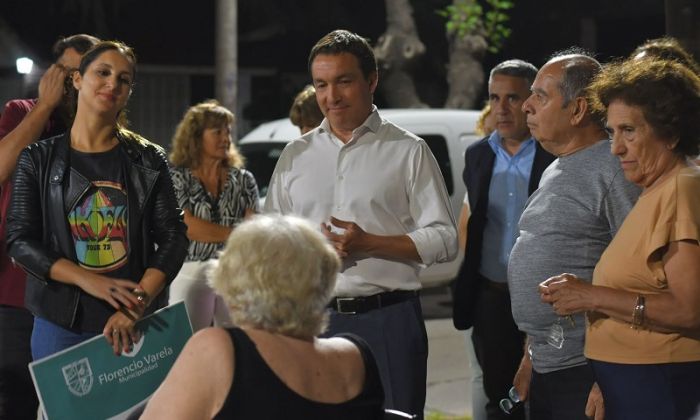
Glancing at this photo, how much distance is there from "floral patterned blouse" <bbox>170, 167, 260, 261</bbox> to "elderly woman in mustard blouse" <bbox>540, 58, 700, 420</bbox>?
365cm

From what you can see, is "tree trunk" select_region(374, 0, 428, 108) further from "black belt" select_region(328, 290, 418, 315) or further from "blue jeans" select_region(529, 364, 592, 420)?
"blue jeans" select_region(529, 364, 592, 420)

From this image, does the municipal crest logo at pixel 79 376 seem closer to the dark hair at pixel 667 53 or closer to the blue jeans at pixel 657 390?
the blue jeans at pixel 657 390

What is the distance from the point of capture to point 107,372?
415cm

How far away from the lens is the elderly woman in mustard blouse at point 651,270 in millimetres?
3477

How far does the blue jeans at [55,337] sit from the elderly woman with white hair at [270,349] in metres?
1.67

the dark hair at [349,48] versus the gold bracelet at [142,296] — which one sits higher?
the dark hair at [349,48]

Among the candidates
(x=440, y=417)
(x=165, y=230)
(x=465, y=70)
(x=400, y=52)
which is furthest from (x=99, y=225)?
(x=465, y=70)

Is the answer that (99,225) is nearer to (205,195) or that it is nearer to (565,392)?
(565,392)

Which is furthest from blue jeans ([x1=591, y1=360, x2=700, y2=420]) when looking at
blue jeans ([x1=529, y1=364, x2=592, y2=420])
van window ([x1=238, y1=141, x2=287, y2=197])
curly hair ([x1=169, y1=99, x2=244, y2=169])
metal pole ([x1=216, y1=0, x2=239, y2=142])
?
metal pole ([x1=216, y1=0, x2=239, y2=142])

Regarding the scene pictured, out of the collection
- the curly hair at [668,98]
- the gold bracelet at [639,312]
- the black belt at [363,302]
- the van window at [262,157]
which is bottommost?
the black belt at [363,302]

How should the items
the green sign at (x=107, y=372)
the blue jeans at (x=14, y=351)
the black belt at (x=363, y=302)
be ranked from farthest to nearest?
1. the blue jeans at (x=14, y=351)
2. the black belt at (x=363, y=302)
3. the green sign at (x=107, y=372)

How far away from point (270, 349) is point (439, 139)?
29.4 feet

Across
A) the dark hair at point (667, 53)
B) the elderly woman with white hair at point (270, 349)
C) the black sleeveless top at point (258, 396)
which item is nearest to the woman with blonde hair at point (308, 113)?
the dark hair at point (667, 53)

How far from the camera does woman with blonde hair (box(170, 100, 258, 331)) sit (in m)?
7.04
